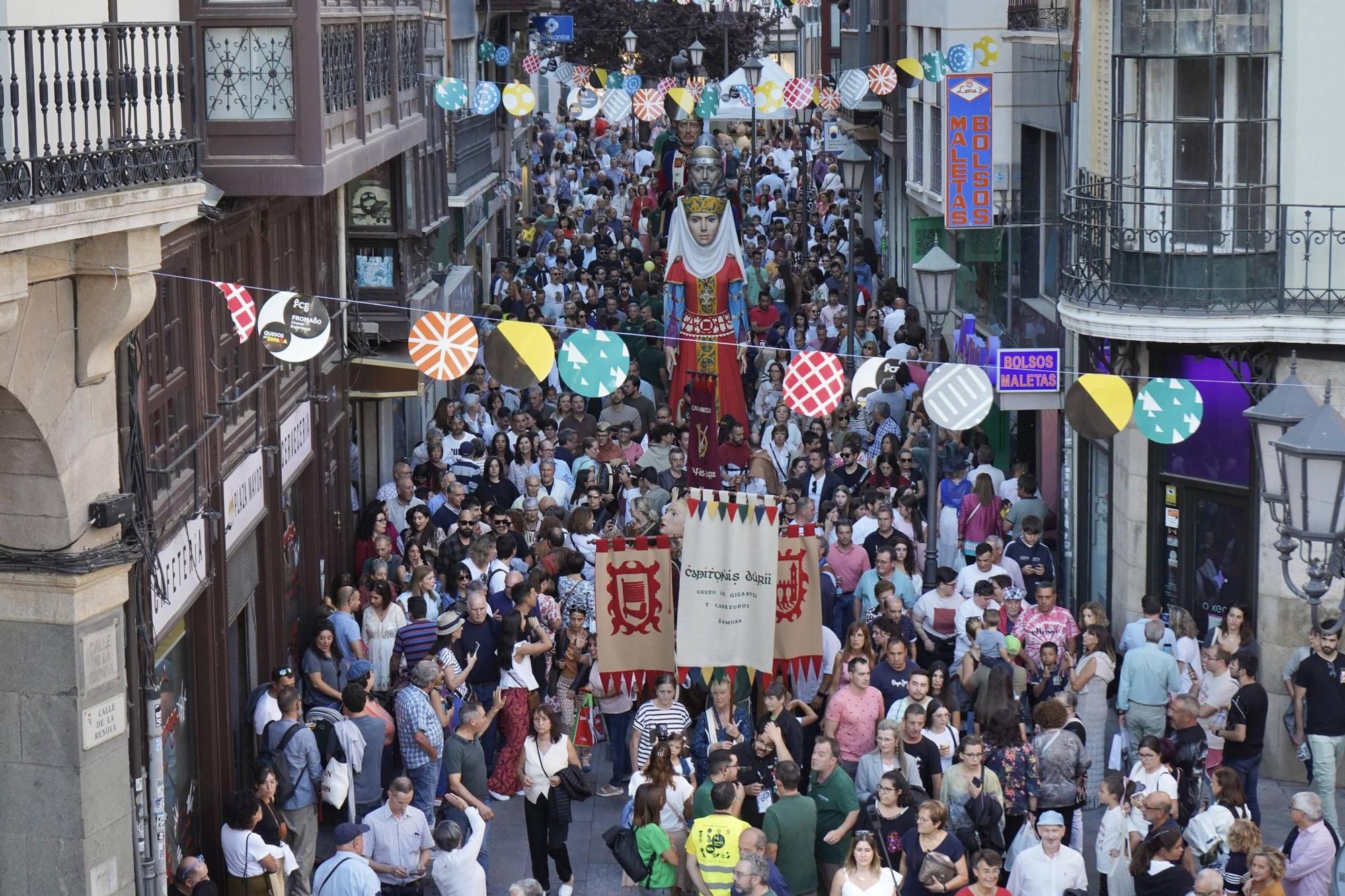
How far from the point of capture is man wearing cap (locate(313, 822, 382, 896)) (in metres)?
12.0

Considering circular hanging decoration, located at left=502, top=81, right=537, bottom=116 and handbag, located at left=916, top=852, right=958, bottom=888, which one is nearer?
handbag, located at left=916, top=852, right=958, bottom=888

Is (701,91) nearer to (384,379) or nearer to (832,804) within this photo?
(384,379)

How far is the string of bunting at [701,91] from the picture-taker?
960 inches

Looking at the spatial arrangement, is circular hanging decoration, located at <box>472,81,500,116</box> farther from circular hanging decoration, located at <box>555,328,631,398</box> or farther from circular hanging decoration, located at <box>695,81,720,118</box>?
circular hanging decoration, located at <box>555,328,631,398</box>

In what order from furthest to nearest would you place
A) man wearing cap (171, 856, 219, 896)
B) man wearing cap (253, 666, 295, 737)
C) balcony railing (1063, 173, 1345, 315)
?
balcony railing (1063, 173, 1345, 315) < man wearing cap (253, 666, 295, 737) < man wearing cap (171, 856, 219, 896)

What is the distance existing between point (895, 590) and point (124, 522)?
7.23m

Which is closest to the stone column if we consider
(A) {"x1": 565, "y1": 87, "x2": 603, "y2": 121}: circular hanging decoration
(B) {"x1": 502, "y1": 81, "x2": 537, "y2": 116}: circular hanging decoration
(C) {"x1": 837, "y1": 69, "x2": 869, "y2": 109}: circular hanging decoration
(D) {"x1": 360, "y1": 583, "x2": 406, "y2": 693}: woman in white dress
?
(D) {"x1": 360, "y1": 583, "x2": 406, "y2": 693}: woman in white dress

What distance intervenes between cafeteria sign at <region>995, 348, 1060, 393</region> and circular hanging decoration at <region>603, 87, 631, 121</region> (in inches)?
348

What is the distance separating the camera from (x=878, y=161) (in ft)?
136

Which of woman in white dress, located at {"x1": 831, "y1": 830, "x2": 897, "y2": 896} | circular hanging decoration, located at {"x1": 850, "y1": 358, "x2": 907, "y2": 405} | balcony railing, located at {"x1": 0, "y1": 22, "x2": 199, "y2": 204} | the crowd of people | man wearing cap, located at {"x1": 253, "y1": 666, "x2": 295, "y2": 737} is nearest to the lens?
balcony railing, located at {"x1": 0, "y1": 22, "x2": 199, "y2": 204}

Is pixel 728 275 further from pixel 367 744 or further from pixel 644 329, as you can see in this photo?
pixel 367 744

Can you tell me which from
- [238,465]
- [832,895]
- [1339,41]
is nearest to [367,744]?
[238,465]

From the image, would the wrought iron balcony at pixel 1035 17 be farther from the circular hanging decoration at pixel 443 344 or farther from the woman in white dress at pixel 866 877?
the woman in white dress at pixel 866 877

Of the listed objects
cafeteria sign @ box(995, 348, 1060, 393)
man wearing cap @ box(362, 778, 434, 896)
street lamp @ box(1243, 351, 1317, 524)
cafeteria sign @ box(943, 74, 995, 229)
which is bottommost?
man wearing cap @ box(362, 778, 434, 896)
